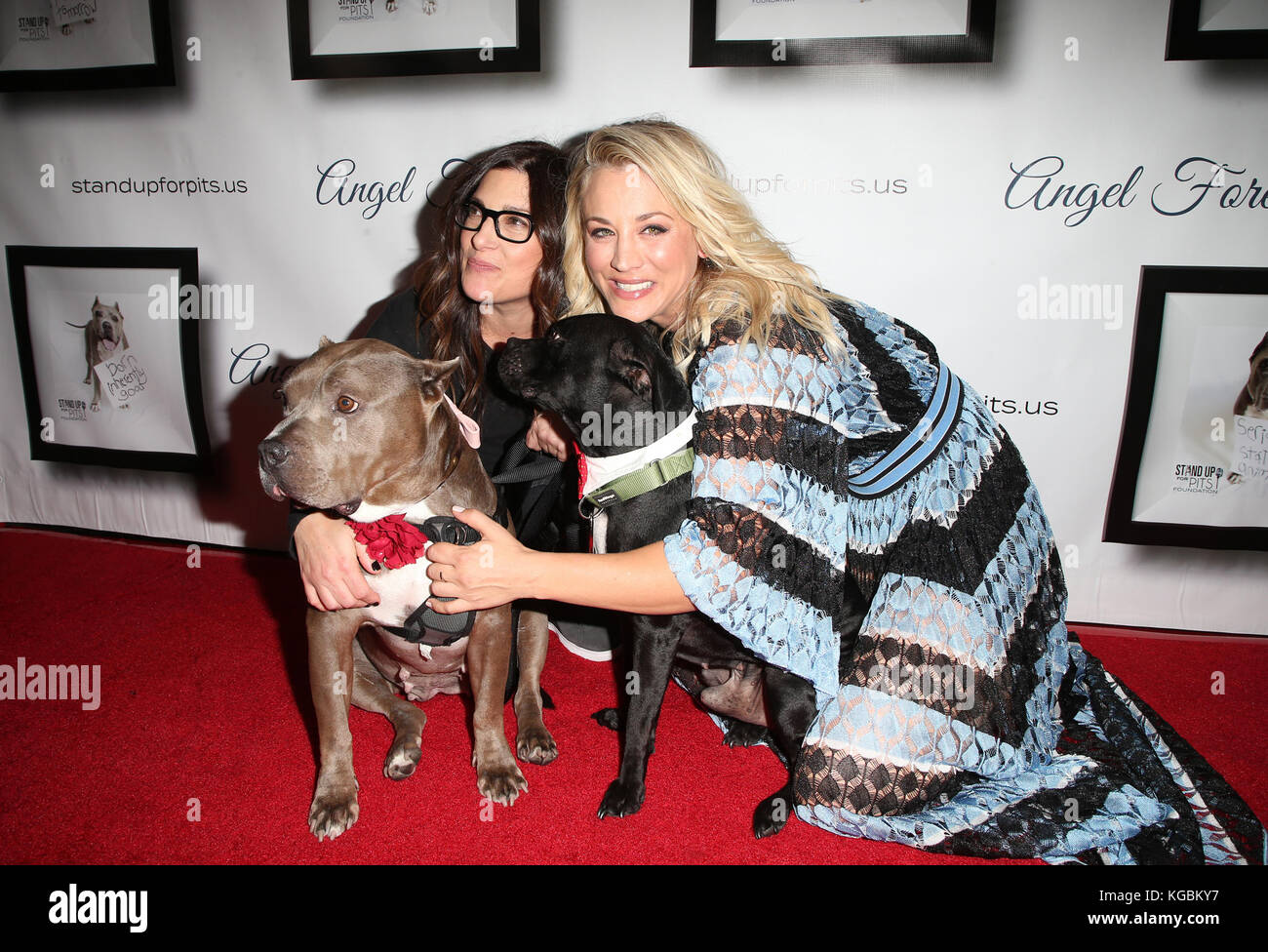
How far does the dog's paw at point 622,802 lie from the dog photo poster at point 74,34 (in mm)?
4405

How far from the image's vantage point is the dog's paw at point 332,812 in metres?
2.29

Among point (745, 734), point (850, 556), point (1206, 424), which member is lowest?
point (745, 734)

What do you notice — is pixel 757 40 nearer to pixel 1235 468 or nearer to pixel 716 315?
pixel 716 315

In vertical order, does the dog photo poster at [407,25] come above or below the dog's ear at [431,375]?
above

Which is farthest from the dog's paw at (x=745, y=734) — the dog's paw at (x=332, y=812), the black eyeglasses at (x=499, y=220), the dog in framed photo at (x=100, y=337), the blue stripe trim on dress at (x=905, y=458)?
the dog in framed photo at (x=100, y=337)

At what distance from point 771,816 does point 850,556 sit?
0.84m

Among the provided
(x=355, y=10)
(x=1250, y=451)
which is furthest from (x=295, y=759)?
(x=1250, y=451)

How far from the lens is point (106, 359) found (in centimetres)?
446

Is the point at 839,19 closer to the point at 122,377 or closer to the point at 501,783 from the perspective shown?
the point at 501,783

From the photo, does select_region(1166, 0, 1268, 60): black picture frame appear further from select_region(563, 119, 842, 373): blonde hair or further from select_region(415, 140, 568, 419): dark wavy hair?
select_region(415, 140, 568, 419): dark wavy hair

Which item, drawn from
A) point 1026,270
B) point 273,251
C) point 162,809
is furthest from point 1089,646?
point 273,251

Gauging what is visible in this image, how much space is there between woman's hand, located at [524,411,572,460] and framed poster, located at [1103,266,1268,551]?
271 centimetres

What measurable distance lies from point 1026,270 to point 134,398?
4.84 meters

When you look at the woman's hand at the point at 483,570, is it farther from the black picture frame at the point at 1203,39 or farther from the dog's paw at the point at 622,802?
the black picture frame at the point at 1203,39
